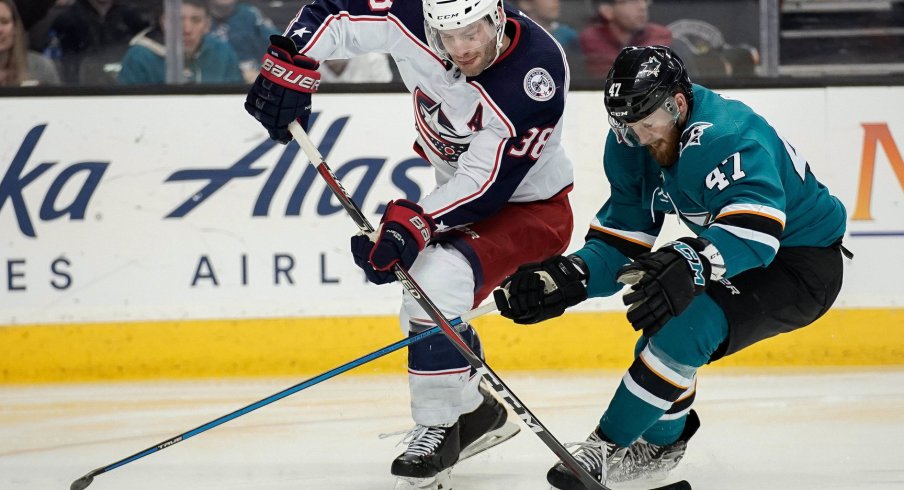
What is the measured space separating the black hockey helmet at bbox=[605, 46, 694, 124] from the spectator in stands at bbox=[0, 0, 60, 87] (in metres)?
2.51

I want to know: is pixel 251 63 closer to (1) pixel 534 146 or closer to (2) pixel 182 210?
(2) pixel 182 210

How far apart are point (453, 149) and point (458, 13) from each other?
18.6 inches

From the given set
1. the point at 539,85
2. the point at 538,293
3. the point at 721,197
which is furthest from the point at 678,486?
the point at 539,85

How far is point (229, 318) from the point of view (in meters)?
4.07

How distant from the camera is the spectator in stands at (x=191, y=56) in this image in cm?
412

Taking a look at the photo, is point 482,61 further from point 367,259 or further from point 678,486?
point 678,486

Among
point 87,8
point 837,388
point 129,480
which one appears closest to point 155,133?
point 87,8

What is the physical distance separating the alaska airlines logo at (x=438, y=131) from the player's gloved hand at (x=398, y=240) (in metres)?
0.30

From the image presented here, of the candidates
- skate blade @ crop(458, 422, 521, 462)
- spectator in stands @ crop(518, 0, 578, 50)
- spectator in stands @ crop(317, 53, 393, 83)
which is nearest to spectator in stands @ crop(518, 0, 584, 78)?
spectator in stands @ crop(518, 0, 578, 50)

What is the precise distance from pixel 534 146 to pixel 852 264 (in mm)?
2044

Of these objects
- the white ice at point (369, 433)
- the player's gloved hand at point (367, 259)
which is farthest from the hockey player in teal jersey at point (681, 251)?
the white ice at point (369, 433)

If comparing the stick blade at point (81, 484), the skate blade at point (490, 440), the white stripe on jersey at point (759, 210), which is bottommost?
the skate blade at point (490, 440)

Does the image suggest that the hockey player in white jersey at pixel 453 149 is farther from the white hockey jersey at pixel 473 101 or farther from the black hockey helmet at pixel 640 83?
the black hockey helmet at pixel 640 83

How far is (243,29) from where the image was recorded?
423cm
